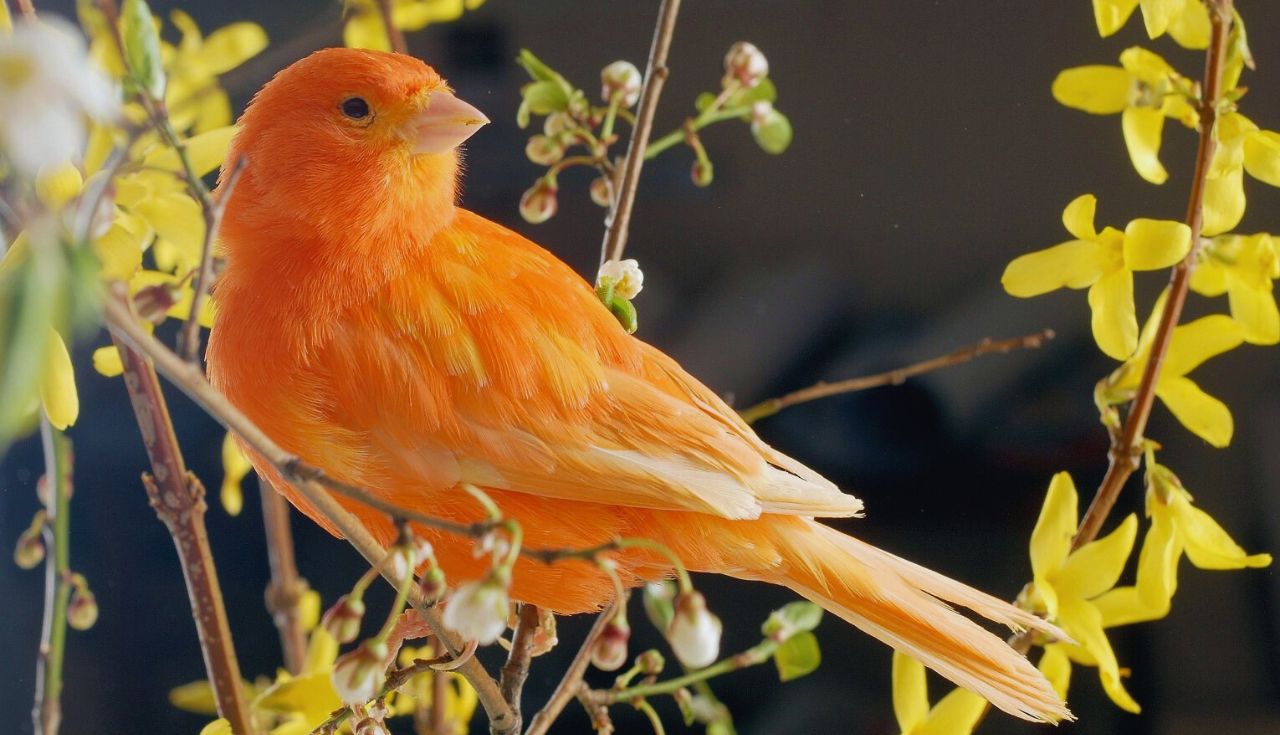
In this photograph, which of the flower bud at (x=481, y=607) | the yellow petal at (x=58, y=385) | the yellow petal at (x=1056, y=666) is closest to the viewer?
the flower bud at (x=481, y=607)

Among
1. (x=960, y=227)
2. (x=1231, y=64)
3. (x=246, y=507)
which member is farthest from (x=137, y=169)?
(x=1231, y=64)

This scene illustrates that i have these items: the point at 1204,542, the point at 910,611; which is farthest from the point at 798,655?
the point at 1204,542

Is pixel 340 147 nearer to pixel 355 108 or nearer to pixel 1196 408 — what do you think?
pixel 355 108

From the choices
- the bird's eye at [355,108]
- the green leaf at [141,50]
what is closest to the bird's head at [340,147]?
the bird's eye at [355,108]

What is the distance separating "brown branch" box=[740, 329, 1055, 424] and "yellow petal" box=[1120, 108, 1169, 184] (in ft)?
0.42

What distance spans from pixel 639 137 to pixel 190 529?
40 cm

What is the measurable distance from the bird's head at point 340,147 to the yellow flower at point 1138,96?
0.43 meters

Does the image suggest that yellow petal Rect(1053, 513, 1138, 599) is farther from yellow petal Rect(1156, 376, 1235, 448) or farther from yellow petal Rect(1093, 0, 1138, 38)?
yellow petal Rect(1093, 0, 1138, 38)

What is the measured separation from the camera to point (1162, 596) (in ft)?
2.41

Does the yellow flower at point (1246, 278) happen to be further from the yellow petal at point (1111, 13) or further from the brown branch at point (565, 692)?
the brown branch at point (565, 692)

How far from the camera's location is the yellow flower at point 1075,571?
73 cm

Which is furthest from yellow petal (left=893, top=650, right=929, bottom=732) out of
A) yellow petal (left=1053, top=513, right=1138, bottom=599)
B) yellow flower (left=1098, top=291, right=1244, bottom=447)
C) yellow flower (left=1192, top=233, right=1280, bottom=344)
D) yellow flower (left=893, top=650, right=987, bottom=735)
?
yellow flower (left=1192, top=233, right=1280, bottom=344)

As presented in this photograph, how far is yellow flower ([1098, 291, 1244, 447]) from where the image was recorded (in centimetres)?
76

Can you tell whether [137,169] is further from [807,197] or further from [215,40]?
[807,197]
